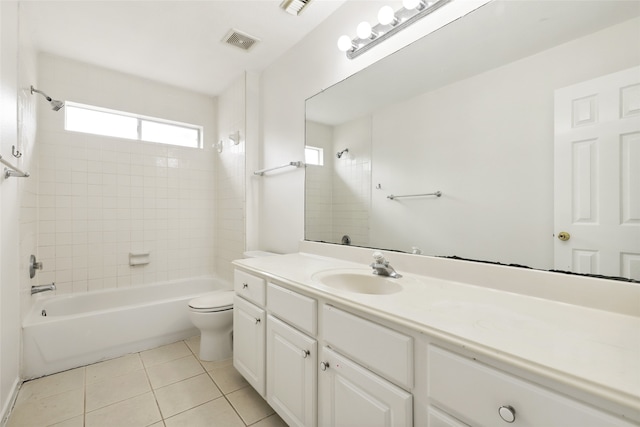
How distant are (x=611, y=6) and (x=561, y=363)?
3.57ft

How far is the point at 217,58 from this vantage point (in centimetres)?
243

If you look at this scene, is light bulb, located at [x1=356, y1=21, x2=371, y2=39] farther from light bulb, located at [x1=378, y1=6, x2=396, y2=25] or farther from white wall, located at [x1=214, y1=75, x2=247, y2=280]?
white wall, located at [x1=214, y1=75, x2=247, y2=280]

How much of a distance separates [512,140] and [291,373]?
1.34 meters

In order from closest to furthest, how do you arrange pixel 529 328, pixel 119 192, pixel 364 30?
pixel 529 328
pixel 364 30
pixel 119 192

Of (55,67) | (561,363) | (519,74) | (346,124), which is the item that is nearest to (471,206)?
(519,74)

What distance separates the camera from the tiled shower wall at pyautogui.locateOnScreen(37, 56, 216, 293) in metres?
2.43

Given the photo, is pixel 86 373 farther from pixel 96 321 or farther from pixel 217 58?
pixel 217 58

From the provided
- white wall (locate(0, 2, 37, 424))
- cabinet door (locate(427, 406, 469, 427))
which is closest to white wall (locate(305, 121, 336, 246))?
cabinet door (locate(427, 406, 469, 427))

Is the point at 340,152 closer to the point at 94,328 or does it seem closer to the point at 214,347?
the point at 214,347

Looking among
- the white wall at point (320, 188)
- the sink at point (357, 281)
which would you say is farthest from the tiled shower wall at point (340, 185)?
the sink at point (357, 281)

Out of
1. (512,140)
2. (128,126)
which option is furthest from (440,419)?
(128,126)

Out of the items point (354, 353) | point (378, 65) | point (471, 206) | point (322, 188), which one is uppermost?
point (378, 65)

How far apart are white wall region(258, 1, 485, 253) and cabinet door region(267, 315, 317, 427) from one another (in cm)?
95

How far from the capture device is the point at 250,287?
5.14 feet
